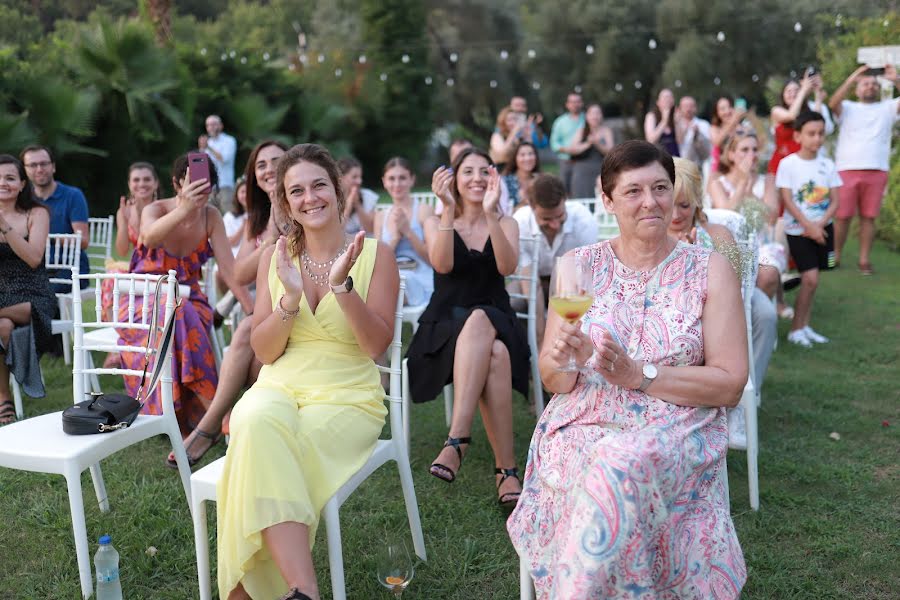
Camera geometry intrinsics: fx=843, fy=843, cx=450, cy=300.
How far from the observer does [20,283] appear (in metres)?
5.00

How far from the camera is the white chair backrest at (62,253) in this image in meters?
5.36

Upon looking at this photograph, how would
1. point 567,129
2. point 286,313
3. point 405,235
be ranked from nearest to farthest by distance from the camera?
1. point 286,313
2. point 405,235
3. point 567,129

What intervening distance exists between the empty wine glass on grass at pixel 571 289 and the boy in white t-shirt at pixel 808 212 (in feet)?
15.4

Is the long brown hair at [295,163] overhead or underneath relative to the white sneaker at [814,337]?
overhead

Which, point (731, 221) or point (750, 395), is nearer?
point (750, 395)

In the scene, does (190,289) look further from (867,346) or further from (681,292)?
(867,346)

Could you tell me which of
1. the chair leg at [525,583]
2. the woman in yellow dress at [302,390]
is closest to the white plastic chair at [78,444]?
the woman in yellow dress at [302,390]

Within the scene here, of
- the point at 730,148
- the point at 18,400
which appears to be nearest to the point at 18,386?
the point at 18,400

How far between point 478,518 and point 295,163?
1.67 m

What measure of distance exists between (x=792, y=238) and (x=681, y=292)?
4365 millimetres

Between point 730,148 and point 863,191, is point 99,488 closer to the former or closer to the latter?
point 730,148

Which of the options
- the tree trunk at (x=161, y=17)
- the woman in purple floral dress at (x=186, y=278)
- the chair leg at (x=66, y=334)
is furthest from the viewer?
the tree trunk at (x=161, y=17)

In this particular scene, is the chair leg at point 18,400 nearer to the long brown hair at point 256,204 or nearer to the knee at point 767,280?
the long brown hair at point 256,204

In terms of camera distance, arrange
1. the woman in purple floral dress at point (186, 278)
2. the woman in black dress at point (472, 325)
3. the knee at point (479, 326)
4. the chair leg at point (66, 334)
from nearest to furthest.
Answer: the woman in black dress at point (472, 325) < the knee at point (479, 326) < the woman in purple floral dress at point (186, 278) < the chair leg at point (66, 334)
